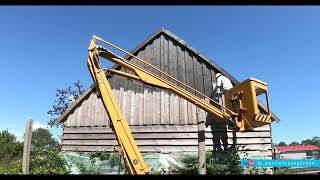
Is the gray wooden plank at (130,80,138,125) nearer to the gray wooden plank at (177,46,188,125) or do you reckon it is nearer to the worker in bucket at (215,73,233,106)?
the gray wooden plank at (177,46,188,125)

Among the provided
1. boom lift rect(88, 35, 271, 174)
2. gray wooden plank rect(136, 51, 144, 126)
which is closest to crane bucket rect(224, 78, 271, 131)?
boom lift rect(88, 35, 271, 174)

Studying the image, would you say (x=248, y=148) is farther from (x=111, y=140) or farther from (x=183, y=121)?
(x=111, y=140)

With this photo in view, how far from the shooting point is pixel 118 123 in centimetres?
1082

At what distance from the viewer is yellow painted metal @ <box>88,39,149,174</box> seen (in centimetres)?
1024

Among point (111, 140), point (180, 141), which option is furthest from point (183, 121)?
point (111, 140)

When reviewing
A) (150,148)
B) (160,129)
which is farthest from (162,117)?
(150,148)

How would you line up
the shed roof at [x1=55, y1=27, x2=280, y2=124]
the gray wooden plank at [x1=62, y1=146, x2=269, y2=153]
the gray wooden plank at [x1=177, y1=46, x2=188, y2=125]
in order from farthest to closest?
1. the shed roof at [x1=55, y1=27, x2=280, y2=124]
2. the gray wooden plank at [x1=177, y1=46, x2=188, y2=125]
3. the gray wooden plank at [x1=62, y1=146, x2=269, y2=153]

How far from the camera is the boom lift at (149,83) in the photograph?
1066 cm

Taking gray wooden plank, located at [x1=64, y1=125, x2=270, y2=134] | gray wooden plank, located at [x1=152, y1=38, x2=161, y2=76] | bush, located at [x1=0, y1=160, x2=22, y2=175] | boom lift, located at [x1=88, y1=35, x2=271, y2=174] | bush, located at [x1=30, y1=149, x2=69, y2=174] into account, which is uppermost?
gray wooden plank, located at [x1=152, y1=38, x2=161, y2=76]

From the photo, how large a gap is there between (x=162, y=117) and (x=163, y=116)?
6 centimetres

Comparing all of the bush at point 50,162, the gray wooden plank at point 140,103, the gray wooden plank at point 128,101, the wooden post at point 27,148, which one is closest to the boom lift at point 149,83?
the wooden post at point 27,148

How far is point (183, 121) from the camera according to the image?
49.7ft

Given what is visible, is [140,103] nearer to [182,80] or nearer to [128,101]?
[128,101]
